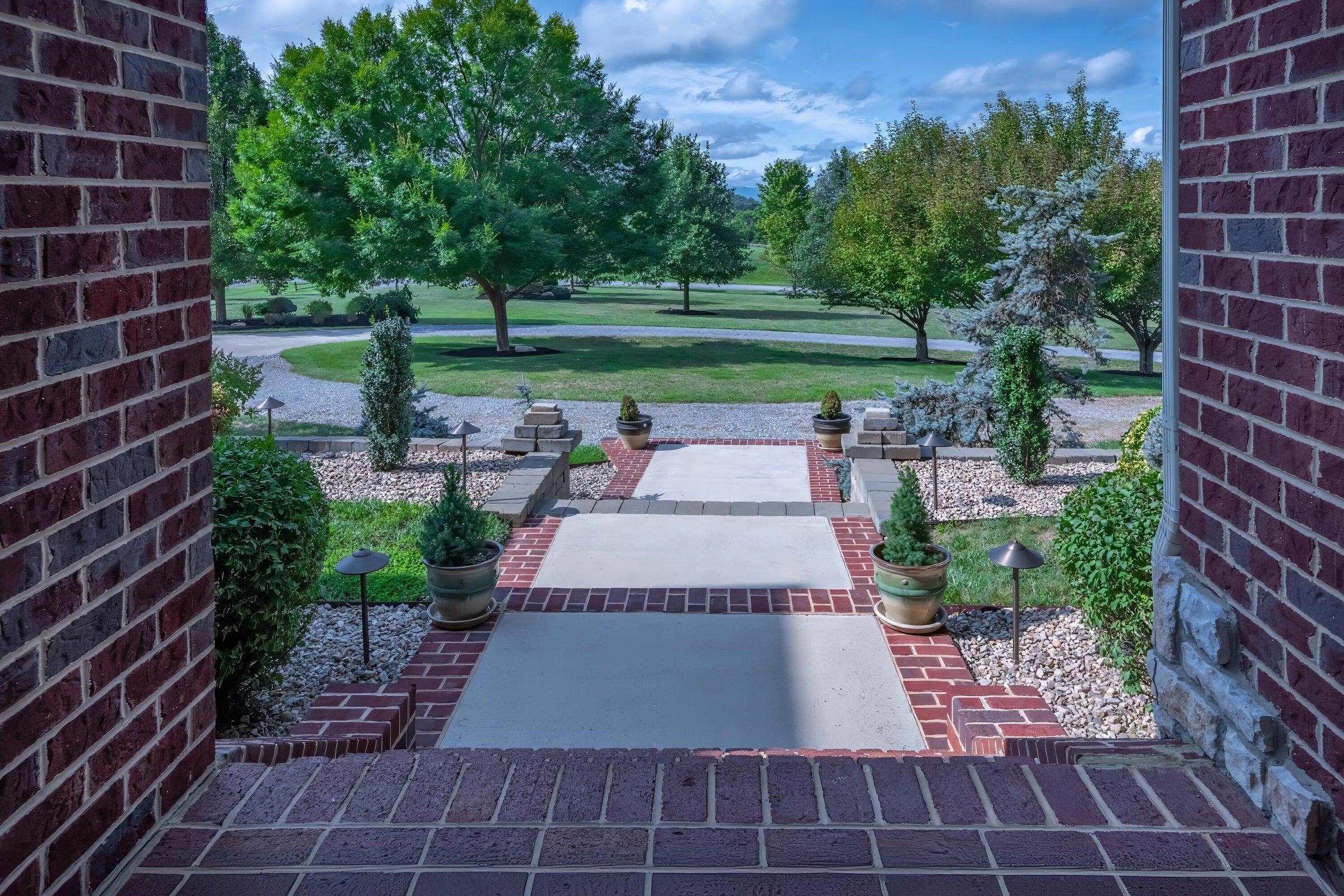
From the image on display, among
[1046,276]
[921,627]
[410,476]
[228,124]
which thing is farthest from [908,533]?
[228,124]

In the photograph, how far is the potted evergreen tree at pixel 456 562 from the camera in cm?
625

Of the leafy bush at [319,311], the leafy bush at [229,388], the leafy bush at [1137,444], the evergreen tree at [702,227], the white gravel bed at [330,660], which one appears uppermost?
the evergreen tree at [702,227]

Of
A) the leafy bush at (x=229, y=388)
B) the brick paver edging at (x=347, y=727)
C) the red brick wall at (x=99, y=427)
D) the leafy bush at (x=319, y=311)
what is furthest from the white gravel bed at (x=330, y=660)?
the leafy bush at (x=319, y=311)

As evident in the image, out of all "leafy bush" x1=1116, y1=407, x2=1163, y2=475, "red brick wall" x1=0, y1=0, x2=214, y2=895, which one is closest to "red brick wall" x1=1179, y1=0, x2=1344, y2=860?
"red brick wall" x1=0, y1=0, x2=214, y2=895

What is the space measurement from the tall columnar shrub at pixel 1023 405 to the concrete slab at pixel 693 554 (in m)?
2.87

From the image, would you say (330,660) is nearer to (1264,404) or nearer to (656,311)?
(1264,404)

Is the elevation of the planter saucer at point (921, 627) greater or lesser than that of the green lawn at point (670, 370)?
lesser

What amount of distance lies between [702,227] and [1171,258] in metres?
37.3

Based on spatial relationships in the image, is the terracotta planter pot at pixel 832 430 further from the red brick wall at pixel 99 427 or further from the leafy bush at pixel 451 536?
the red brick wall at pixel 99 427

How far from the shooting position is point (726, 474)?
1203 cm

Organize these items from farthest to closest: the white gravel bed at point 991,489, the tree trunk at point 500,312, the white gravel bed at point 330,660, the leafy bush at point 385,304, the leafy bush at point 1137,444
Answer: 1. the leafy bush at point 385,304
2. the tree trunk at point 500,312
3. the white gravel bed at point 991,489
4. the leafy bush at point 1137,444
5. the white gravel bed at point 330,660

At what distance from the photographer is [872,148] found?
2642 centimetres

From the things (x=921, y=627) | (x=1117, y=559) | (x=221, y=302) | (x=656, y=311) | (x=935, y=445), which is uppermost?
(x=221, y=302)

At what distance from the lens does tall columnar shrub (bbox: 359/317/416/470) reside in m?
10.9
